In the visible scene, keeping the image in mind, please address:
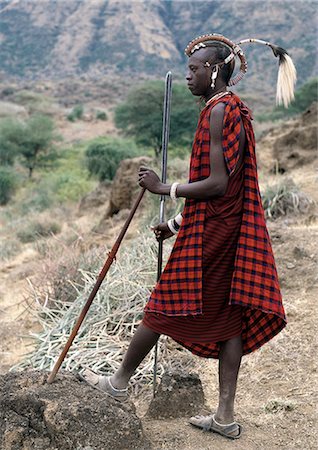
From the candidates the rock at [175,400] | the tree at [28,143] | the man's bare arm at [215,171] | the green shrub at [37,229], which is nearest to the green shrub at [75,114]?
the tree at [28,143]

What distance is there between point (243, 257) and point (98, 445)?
92 cm

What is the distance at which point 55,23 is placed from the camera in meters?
64.8

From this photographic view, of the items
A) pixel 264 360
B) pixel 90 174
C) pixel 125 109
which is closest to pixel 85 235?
pixel 264 360

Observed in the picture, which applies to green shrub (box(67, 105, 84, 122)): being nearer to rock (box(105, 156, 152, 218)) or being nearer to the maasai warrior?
rock (box(105, 156, 152, 218))

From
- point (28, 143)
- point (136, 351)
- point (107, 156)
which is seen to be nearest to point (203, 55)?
point (136, 351)

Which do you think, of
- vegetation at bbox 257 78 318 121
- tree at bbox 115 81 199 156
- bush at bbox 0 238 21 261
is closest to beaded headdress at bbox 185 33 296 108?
bush at bbox 0 238 21 261

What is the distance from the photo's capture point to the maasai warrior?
231 cm

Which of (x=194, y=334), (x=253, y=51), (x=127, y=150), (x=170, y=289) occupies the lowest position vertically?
(x=253, y=51)

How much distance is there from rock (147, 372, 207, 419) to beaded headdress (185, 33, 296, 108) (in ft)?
4.52

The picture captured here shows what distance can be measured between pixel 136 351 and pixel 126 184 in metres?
6.41

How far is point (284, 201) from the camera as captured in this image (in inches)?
277

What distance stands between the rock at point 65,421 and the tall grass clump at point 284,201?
4.72 m

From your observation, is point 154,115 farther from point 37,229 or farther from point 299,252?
point 299,252

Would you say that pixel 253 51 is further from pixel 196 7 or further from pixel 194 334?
pixel 194 334
